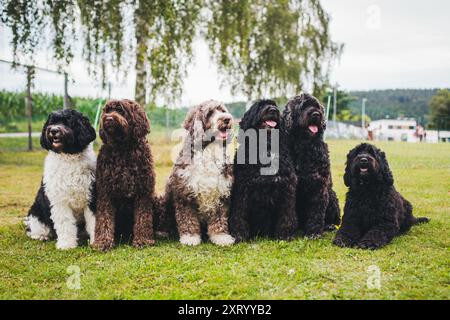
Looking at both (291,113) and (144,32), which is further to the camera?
(144,32)

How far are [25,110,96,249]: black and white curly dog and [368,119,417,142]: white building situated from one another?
10.2 m

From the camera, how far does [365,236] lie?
5.26 metres

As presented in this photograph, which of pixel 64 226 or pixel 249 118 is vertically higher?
pixel 249 118

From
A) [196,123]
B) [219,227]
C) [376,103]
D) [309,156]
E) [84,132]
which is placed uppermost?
[376,103]

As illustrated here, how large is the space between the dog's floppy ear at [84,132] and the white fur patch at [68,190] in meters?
0.17

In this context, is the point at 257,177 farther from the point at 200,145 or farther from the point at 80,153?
the point at 80,153

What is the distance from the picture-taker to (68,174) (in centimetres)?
515

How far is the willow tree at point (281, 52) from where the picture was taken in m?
15.0

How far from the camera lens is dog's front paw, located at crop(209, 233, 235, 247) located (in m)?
5.33

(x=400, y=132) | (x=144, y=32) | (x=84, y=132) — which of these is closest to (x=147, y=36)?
(x=144, y=32)

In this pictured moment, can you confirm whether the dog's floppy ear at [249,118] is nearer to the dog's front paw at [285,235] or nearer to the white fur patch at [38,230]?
the dog's front paw at [285,235]

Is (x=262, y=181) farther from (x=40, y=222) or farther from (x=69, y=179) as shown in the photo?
(x=40, y=222)

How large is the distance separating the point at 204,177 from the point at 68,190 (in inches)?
61.4
